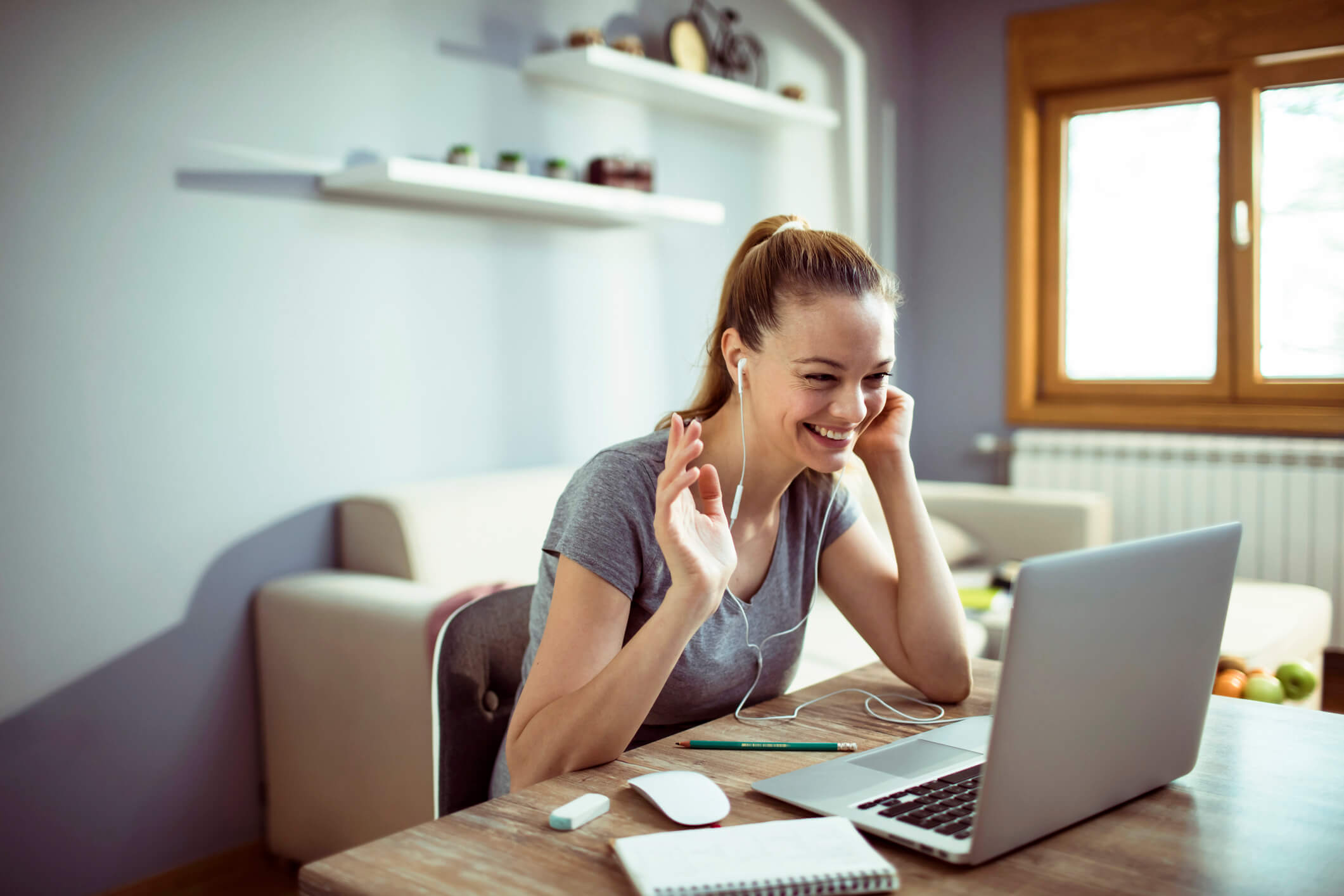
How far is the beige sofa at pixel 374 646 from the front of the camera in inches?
78.4

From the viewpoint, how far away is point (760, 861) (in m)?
0.76

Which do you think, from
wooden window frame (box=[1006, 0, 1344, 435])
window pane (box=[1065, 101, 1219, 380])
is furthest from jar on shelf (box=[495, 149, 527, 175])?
window pane (box=[1065, 101, 1219, 380])

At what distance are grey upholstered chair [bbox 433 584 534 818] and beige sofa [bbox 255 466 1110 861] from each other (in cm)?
60

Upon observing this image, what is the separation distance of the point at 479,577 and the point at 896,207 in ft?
8.67

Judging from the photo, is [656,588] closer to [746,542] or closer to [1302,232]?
[746,542]

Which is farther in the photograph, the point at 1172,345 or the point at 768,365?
the point at 1172,345


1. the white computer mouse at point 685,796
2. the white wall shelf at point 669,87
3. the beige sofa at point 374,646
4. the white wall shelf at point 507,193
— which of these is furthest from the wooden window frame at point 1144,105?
the white computer mouse at point 685,796

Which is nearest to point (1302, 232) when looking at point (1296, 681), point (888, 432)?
point (1296, 681)

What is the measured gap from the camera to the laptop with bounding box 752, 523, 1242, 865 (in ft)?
2.53

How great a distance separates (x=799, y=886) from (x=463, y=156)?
2.04 meters

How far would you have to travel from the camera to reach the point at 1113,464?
3848mm

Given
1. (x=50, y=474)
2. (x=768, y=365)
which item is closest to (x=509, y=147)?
(x=50, y=474)

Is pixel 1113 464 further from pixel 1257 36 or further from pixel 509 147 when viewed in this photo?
pixel 509 147

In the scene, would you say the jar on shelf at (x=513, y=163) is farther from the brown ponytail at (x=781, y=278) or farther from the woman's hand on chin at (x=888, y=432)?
the woman's hand on chin at (x=888, y=432)
